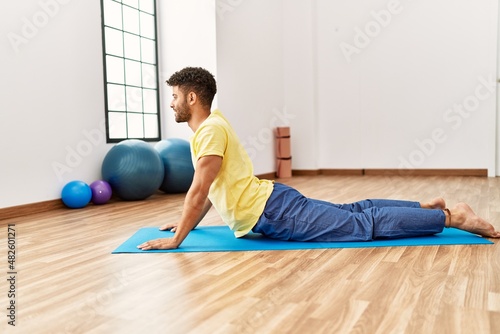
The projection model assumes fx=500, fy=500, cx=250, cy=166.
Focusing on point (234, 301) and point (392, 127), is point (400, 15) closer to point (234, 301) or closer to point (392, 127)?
point (392, 127)

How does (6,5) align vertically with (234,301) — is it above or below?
above

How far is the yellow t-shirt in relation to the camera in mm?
2221

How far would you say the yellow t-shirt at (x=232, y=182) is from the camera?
7.29 ft

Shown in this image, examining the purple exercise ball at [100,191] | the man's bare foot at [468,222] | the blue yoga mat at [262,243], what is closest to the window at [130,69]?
the purple exercise ball at [100,191]

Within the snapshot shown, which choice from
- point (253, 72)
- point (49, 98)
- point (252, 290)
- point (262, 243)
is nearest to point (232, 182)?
point (262, 243)

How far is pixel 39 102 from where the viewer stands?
12.3 feet

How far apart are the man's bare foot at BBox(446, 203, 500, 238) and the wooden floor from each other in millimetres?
138

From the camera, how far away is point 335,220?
2.33m

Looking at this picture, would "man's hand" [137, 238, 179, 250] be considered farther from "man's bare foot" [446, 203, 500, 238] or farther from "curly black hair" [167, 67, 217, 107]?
"man's bare foot" [446, 203, 500, 238]

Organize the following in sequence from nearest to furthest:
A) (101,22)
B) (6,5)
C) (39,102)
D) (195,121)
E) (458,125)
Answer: (195,121)
(6,5)
(39,102)
(101,22)
(458,125)

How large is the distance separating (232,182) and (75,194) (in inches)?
81.8

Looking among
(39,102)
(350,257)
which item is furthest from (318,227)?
(39,102)

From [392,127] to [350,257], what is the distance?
4835mm

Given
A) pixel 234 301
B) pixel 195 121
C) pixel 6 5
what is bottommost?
pixel 234 301
